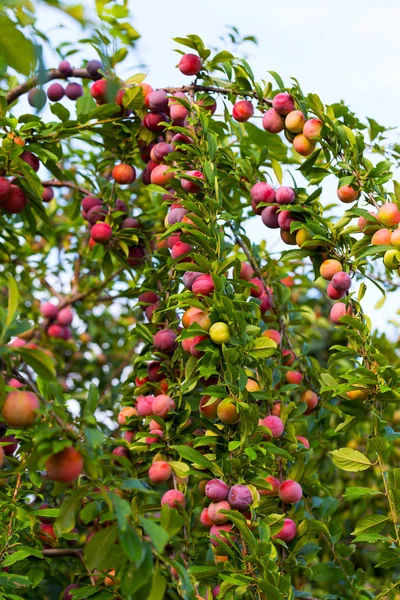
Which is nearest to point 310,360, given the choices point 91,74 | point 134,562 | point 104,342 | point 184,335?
point 184,335

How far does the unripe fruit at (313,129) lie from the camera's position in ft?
4.03

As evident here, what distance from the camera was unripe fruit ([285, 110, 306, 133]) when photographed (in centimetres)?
126

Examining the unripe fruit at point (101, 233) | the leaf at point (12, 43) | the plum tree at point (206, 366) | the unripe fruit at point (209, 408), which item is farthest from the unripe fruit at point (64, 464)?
the unripe fruit at point (101, 233)

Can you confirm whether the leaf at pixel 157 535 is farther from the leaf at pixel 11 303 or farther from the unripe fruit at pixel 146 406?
the unripe fruit at pixel 146 406

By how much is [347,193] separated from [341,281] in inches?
6.4

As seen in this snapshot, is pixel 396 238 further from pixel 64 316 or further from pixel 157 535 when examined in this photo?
pixel 64 316

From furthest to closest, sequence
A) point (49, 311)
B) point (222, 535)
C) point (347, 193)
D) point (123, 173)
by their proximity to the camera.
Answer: point (49, 311) < point (123, 173) < point (347, 193) < point (222, 535)

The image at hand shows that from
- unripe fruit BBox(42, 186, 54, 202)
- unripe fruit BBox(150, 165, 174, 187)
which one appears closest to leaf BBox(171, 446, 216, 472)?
unripe fruit BBox(150, 165, 174, 187)

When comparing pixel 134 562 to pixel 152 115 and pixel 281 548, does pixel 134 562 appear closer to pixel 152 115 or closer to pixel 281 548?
pixel 281 548

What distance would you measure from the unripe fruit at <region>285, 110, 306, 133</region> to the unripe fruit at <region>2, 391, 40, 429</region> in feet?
2.61

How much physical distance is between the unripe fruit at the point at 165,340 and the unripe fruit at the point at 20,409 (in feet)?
1.96

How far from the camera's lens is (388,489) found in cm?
105

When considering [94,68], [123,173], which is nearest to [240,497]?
[123,173]

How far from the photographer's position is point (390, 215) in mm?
1092
